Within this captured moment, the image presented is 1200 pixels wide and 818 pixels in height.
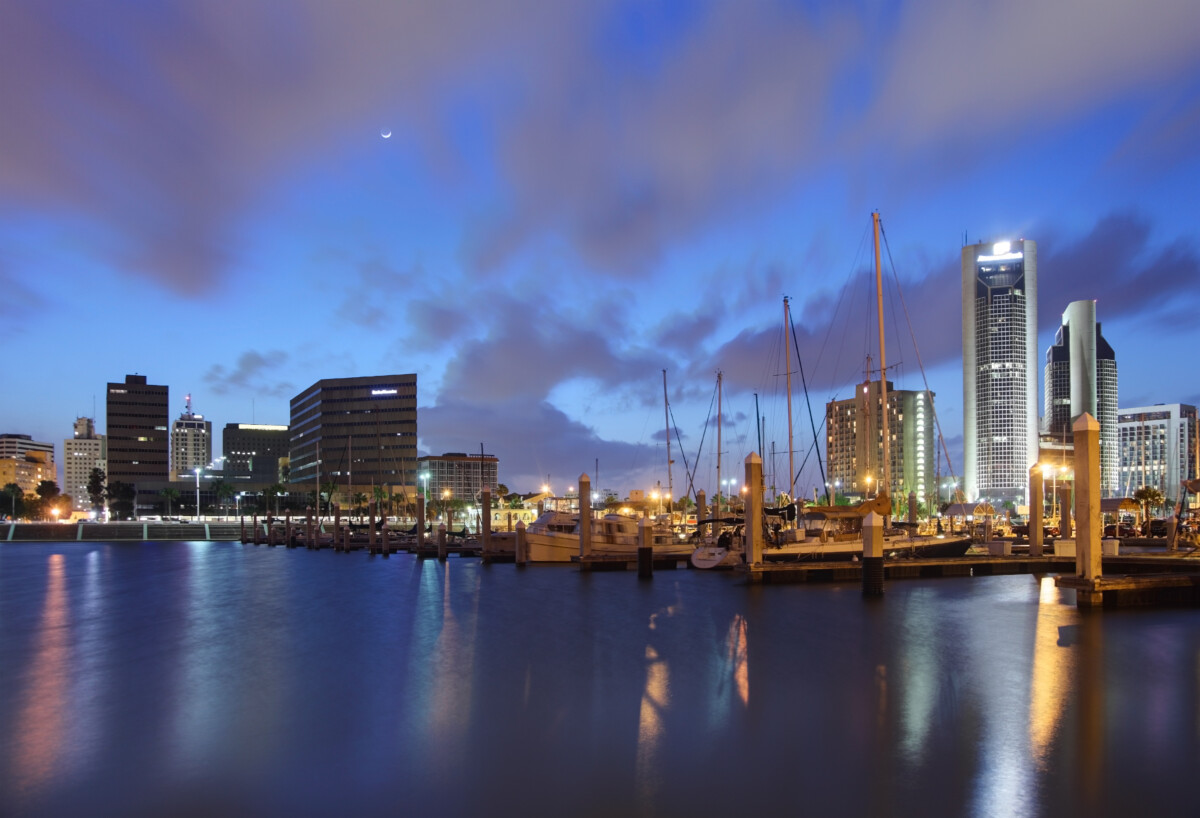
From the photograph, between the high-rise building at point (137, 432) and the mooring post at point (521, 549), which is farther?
the high-rise building at point (137, 432)

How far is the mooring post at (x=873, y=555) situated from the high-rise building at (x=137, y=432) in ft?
595

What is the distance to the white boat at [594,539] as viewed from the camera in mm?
50797

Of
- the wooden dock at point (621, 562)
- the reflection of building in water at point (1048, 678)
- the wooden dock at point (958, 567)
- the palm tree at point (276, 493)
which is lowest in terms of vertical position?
the palm tree at point (276, 493)

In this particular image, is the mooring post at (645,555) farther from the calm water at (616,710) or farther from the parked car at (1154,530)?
the parked car at (1154,530)

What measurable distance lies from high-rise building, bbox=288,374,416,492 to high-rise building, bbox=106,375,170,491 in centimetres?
4560

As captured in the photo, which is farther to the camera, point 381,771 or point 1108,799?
point 381,771

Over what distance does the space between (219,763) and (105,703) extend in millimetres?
6826

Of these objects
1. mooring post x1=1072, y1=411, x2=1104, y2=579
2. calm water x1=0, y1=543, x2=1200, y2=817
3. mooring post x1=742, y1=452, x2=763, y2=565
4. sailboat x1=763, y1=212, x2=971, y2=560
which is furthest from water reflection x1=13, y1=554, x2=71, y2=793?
sailboat x1=763, y1=212, x2=971, y2=560

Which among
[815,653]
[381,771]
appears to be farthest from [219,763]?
[815,653]

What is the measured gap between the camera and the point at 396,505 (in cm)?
15600

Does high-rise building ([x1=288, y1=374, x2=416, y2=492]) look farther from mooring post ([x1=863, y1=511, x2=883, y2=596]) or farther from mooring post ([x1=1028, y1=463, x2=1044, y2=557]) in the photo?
mooring post ([x1=863, y1=511, x2=883, y2=596])

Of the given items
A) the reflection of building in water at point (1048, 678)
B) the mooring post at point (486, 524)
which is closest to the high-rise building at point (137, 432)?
the mooring post at point (486, 524)

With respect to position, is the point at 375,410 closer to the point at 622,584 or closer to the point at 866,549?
the point at 622,584

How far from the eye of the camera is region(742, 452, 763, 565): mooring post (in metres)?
34.2
